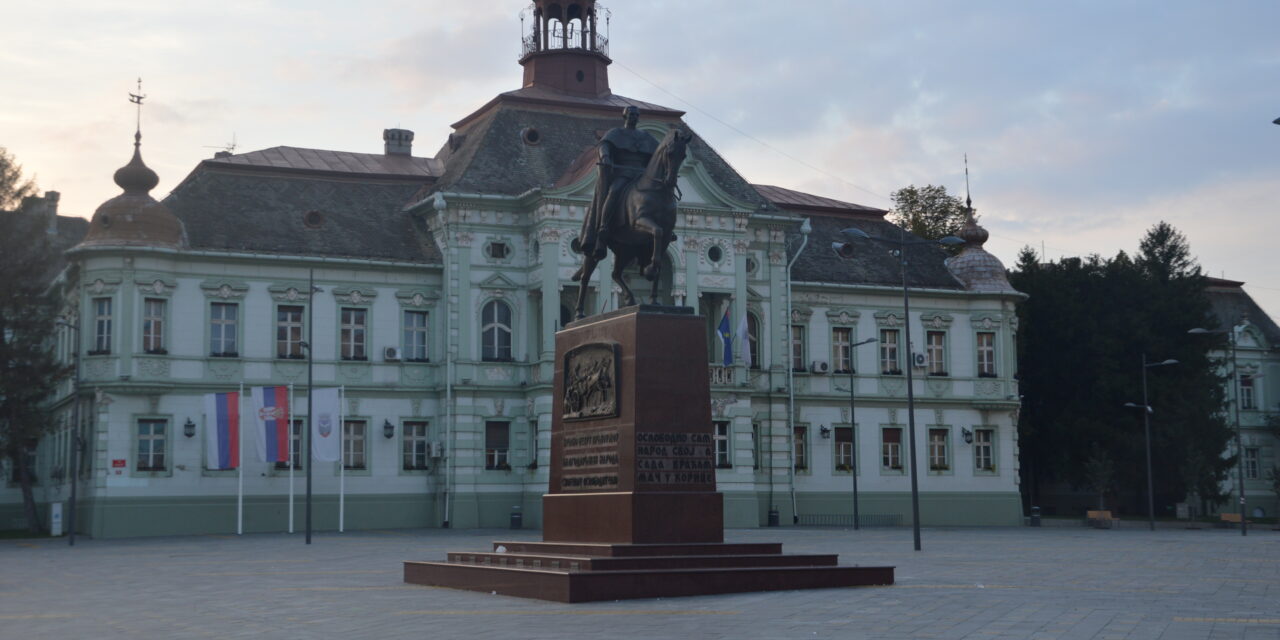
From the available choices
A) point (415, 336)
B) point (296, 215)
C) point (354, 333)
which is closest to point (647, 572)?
point (354, 333)

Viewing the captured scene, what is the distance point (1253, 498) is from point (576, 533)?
67803mm

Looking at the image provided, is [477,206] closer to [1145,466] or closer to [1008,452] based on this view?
[1008,452]

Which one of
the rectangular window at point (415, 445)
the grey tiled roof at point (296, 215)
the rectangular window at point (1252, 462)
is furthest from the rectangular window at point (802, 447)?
the rectangular window at point (1252, 462)

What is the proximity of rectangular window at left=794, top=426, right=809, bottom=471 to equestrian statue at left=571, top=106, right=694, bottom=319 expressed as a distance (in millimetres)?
35349

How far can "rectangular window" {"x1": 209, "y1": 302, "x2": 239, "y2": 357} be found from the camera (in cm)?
4944

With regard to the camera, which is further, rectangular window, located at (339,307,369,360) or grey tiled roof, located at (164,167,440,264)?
rectangular window, located at (339,307,369,360)

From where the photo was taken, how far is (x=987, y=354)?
200ft

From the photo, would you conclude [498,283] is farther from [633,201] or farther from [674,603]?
[674,603]

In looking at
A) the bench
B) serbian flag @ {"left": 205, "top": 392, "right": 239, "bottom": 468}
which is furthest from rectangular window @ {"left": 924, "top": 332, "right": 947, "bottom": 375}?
serbian flag @ {"left": 205, "top": 392, "right": 239, "bottom": 468}

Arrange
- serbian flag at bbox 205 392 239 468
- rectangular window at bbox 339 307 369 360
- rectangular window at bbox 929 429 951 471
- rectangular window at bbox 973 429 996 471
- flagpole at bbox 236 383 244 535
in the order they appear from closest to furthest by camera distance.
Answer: serbian flag at bbox 205 392 239 468 → flagpole at bbox 236 383 244 535 → rectangular window at bbox 339 307 369 360 → rectangular window at bbox 929 429 951 471 → rectangular window at bbox 973 429 996 471

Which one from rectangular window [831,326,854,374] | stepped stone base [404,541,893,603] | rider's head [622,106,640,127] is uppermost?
rider's head [622,106,640,127]

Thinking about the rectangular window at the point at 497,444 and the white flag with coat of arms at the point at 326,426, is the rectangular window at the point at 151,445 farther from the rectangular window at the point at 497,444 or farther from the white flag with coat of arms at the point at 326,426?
the rectangular window at the point at 497,444

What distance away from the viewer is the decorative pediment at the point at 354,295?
51.1 meters

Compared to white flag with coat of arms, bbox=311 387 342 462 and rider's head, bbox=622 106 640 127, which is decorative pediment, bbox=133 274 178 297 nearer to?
white flag with coat of arms, bbox=311 387 342 462
